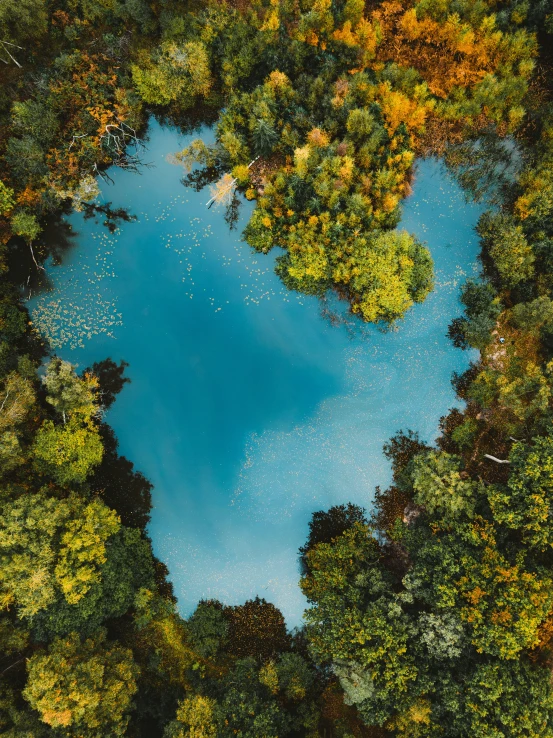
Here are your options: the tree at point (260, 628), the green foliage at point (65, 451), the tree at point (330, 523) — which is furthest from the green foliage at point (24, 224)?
the tree at point (260, 628)

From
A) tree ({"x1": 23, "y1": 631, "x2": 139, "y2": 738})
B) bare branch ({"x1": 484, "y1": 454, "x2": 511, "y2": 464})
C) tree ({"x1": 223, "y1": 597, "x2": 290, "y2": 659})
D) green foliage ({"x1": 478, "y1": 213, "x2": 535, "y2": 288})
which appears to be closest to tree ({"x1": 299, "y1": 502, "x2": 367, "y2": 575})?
tree ({"x1": 223, "y1": 597, "x2": 290, "y2": 659})

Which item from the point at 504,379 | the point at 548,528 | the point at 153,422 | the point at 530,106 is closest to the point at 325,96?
the point at 530,106

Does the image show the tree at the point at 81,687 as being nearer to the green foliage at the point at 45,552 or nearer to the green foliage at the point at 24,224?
the green foliage at the point at 45,552

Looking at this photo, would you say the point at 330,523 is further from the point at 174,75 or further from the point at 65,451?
the point at 174,75

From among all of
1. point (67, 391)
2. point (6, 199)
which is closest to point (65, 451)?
point (67, 391)

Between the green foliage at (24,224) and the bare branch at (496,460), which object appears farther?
the green foliage at (24,224)

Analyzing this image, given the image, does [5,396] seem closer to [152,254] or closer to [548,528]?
[152,254]
